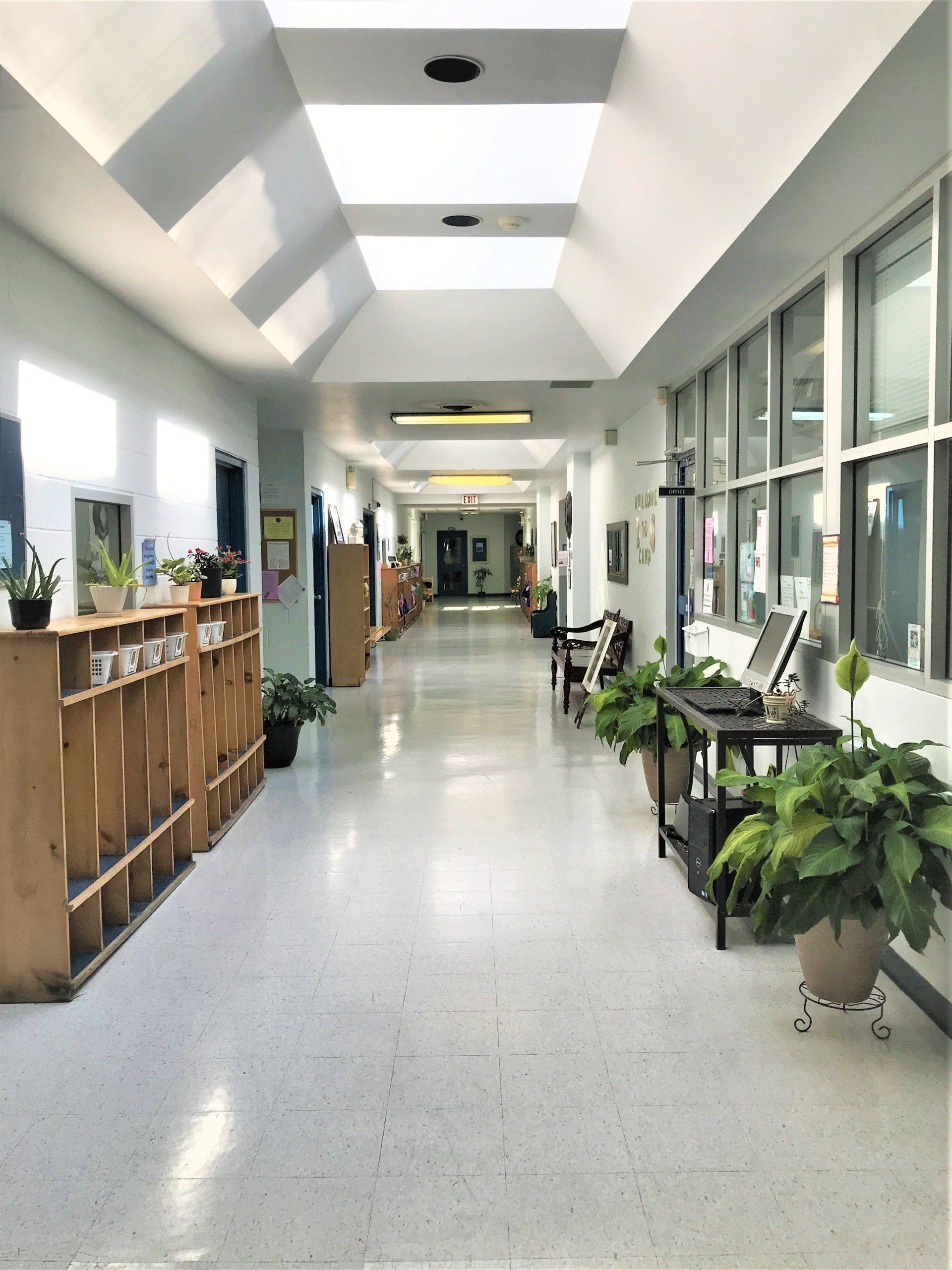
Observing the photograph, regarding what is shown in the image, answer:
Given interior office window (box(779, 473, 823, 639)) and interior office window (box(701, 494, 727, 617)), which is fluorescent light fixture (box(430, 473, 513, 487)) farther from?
interior office window (box(779, 473, 823, 639))

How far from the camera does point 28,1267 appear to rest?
6.42ft

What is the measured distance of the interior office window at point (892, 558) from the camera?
328 cm

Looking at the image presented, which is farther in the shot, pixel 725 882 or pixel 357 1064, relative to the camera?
pixel 725 882

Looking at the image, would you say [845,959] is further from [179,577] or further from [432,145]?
[432,145]

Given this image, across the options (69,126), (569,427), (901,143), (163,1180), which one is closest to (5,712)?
(163,1180)

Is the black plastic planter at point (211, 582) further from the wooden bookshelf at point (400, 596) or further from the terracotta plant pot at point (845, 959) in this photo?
the wooden bookshelf at point (400, 596)

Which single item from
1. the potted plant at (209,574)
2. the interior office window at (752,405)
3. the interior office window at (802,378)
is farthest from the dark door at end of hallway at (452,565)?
the interior office window at (802,378)

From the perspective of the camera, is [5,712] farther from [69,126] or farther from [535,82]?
[535,82]

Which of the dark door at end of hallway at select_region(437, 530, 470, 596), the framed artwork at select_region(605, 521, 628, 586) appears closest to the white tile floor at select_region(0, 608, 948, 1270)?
the framed artwork at select_region(605, 521, 628, 586)

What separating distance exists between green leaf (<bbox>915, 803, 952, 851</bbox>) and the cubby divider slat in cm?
287

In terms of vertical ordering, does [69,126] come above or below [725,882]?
above

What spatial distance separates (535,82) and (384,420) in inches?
215

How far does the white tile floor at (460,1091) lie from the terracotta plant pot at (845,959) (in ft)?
0.36

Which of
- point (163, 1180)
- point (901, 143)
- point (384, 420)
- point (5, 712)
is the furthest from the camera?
point (384, 420)
